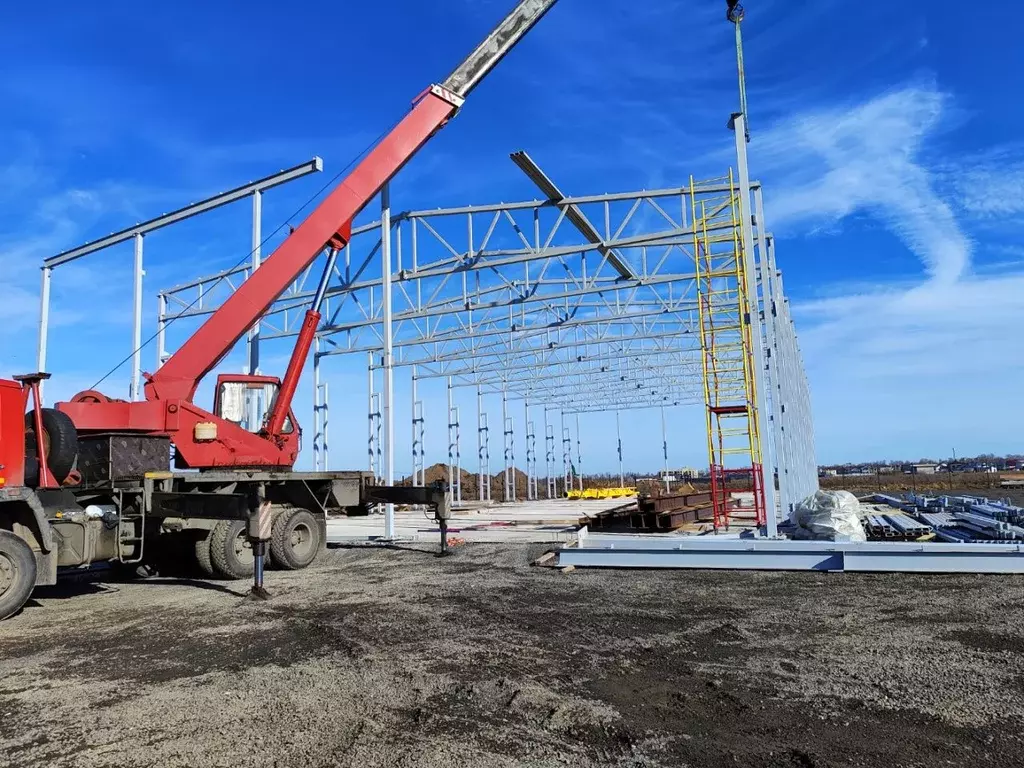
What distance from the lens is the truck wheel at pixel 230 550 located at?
10450mm

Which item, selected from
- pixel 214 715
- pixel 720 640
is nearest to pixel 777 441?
pixel 720 640

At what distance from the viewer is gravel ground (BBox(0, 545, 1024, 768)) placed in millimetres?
4086

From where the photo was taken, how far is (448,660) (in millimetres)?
5902

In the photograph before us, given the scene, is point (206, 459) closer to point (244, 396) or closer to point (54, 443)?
point (244, 396)

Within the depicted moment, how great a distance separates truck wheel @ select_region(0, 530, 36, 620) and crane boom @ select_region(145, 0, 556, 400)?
3258 mm

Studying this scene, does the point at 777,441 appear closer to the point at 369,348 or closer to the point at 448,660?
the point at 448,660

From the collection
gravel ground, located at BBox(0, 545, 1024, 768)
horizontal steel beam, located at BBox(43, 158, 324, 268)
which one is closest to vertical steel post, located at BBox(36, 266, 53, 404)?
horizontal steel beam, located at BBox(43, 158, 324, 268)

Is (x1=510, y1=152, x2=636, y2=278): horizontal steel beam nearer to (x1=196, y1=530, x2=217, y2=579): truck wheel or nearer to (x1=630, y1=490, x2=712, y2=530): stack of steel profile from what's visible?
(x1=630, y1=490, x2=712, y2=530): stack of steel profile

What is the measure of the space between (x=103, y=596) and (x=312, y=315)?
547 centimetres

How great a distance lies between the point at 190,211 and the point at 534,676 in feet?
47.7

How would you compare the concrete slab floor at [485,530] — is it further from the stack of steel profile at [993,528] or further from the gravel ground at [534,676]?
the stack of steel profile at [993,528]

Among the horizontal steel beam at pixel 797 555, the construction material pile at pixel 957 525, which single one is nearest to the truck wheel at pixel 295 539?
the horizontal steel beam at pixel 797 555

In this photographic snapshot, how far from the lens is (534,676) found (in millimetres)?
5410

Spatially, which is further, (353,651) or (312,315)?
(312,315)
